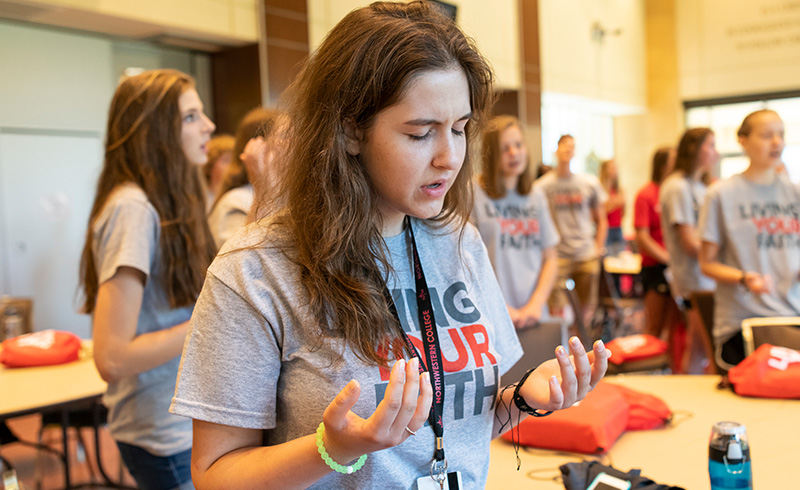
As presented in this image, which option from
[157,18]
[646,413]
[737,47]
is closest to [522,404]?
[646,413]

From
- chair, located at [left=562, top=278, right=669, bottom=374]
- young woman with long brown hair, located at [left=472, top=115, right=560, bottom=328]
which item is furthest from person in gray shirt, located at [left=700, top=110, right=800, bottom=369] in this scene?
young woman with long brown hair, located at [left=472, top=115, right=560, bottom=328]

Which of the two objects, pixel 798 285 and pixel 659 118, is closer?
pixel 798 285

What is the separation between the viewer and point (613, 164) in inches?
359

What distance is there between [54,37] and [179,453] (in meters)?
4.55

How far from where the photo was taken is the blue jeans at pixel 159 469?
175cm

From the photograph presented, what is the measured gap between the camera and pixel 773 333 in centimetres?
251

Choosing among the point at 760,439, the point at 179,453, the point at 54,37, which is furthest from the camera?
the point at 54,37

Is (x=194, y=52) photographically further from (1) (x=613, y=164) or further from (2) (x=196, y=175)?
(1) (x=613, y=164)

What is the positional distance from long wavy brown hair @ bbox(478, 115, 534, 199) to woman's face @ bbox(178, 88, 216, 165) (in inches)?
72.3

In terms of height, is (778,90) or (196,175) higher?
(778,90)

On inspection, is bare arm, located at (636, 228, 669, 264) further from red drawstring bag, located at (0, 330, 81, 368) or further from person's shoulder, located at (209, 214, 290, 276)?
person's shoulder, located at (209, 214, 290, 276)

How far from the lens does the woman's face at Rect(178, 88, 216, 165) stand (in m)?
1.93

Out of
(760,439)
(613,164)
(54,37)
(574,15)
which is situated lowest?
(760,439)

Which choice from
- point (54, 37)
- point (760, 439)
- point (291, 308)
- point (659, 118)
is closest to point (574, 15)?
point (659, 118)
